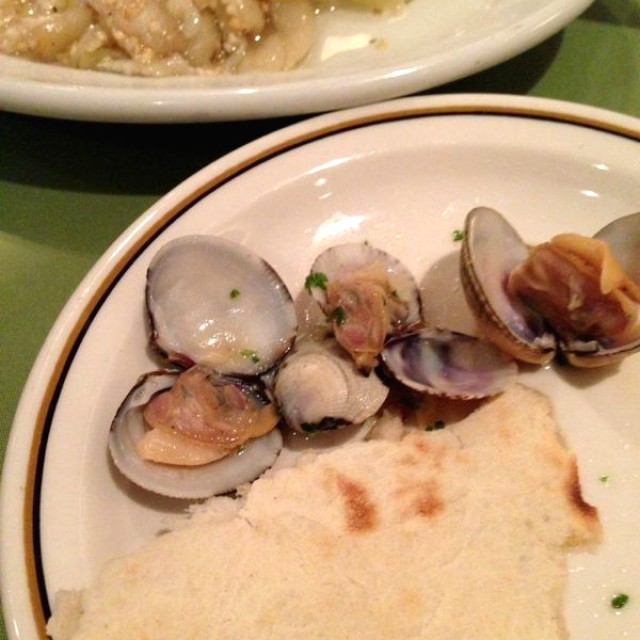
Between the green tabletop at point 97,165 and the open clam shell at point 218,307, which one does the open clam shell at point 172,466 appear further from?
the green tabletop at point 97,165

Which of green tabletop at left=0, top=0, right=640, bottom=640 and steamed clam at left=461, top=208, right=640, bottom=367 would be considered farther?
green tabletop at left=0, top=0, right=640, bottom=640

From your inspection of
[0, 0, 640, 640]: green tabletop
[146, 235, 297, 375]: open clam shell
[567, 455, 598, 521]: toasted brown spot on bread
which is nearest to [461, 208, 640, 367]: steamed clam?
[567, 455, 598, 521]: toasted brown spot on bread

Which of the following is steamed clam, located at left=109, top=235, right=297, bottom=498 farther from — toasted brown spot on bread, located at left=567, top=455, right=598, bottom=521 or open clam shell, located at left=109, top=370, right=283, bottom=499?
toasted brown spot on bread, located at left=567, top=455, right=598, bottom=521

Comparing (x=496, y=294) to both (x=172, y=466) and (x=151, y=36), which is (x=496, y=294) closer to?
(x=172, y=466)

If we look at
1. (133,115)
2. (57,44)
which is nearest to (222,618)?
(133,115)

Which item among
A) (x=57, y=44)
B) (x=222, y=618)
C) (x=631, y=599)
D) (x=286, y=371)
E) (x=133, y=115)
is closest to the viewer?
(x=222, y=618)

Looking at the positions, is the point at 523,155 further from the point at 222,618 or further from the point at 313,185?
the point at 222,618

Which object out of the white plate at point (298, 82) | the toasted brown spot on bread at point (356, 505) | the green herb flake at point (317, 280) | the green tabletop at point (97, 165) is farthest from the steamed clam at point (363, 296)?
the green tabletop at point (97, 165)
